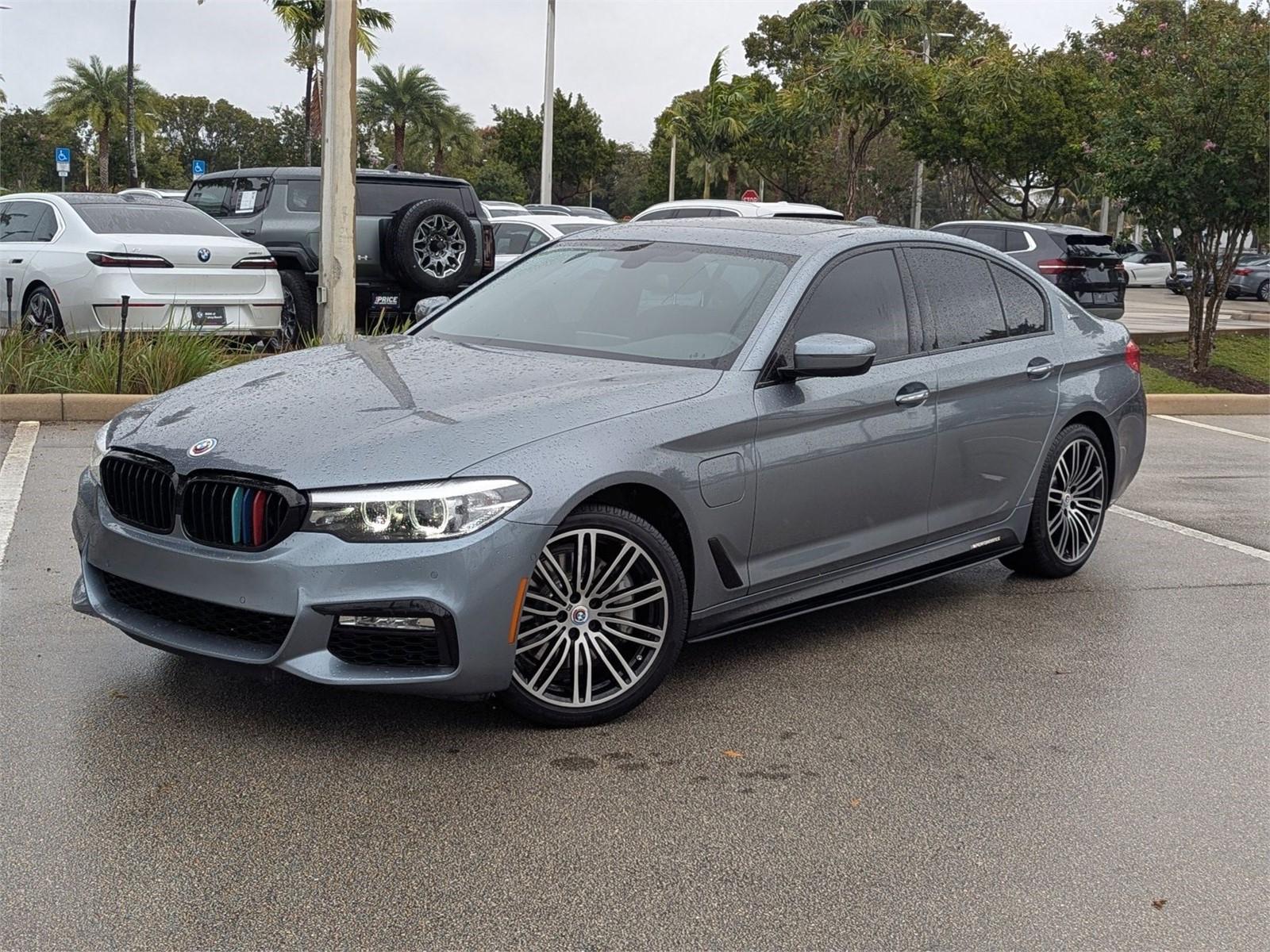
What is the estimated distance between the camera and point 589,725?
4711 millimetres

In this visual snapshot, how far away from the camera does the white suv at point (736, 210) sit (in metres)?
15.0

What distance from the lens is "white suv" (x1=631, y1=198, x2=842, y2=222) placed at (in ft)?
49.2

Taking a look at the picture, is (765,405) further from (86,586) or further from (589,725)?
(86,586)

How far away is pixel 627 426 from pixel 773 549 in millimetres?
807

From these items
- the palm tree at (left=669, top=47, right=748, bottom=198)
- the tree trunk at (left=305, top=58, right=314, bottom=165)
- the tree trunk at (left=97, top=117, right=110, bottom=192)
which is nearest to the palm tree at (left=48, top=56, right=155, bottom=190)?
the tree trunk at (left=97, top=117, right=110, bottom=192)

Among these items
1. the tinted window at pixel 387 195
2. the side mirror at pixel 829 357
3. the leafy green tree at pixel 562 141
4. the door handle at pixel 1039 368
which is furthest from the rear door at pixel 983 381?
the leafy green tree at pixel 562 141

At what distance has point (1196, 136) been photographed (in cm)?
1706

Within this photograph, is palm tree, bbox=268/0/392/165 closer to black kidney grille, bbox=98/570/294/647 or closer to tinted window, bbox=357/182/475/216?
tinted window, bbox=357/182/475/216

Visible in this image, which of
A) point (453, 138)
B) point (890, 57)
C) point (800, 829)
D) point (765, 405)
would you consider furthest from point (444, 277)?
point (453, 138)

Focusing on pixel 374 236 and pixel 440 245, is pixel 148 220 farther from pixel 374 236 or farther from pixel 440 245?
pixel 440 245

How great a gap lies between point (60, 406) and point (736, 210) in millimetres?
8188

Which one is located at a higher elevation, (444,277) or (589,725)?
(444,277)

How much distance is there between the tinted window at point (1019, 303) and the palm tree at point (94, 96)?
73.2m

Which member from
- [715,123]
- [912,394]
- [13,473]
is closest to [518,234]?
[13,473]
